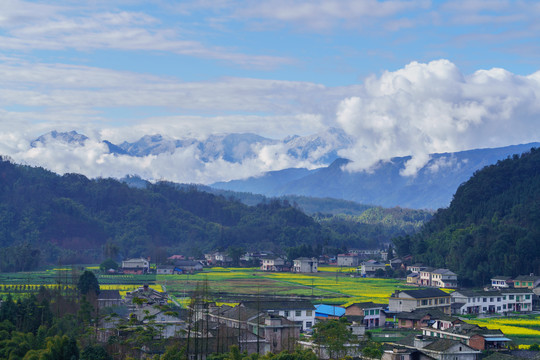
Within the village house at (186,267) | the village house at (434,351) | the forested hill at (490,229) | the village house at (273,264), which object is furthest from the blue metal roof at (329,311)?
the village house at (273,264)

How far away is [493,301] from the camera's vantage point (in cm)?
6725

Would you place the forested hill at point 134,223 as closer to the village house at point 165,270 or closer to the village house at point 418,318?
the village house at point 165,270

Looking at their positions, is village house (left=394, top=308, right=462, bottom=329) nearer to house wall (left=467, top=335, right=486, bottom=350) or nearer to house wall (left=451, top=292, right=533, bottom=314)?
house wall (left=467, top=335, right=486, bottom=350)

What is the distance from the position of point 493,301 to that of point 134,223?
297ft

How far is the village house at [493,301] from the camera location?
216ft

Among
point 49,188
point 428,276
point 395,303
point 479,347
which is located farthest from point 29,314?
point 49,188

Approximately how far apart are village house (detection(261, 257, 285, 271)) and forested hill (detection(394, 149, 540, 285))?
18094 mm

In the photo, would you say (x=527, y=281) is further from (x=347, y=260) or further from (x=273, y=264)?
Answer: (x=347, y=260)

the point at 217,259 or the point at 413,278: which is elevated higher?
the point at 217,259

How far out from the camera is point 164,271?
105625 millimetres

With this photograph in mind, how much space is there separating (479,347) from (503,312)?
85.4 feet

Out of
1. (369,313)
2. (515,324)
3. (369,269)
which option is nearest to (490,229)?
(369,269)

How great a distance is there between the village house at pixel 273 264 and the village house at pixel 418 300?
53.1 meters

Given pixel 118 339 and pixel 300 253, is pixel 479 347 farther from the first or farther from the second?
pixel 300 253
